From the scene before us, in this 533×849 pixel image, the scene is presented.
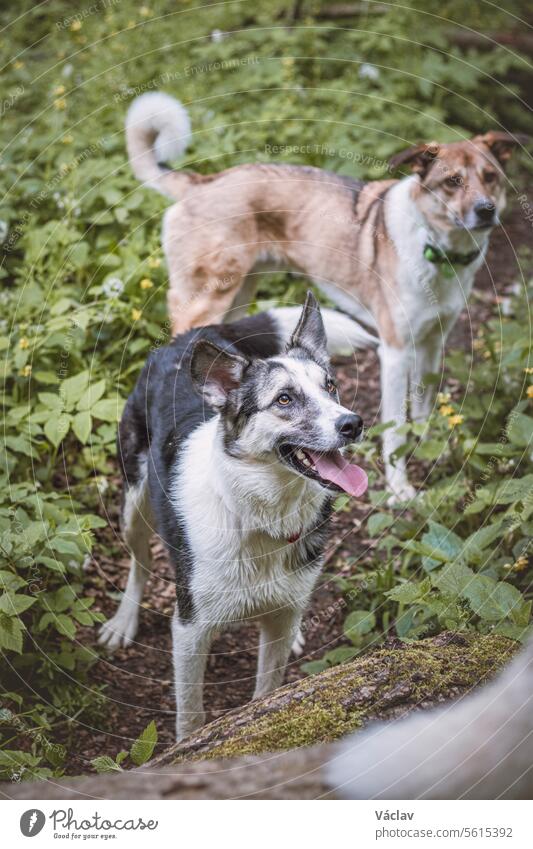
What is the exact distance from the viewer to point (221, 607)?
11.7ft

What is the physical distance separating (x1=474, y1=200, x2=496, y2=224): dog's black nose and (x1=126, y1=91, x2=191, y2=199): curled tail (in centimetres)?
202

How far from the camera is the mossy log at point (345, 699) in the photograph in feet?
9.09

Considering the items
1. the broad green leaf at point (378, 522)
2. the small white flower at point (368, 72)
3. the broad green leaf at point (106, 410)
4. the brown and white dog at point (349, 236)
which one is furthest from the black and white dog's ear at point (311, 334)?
the small white flower at point (368, 72)

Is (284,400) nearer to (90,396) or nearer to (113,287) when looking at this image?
(90,396)

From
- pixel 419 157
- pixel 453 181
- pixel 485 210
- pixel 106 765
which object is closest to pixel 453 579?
pixel 106 765

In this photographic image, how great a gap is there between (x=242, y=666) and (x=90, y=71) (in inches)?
257

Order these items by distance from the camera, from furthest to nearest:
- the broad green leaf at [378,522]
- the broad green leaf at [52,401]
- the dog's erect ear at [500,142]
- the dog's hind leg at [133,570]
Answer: the dog's erect ear at [500,142] < the broad green leaf at [52,401] < the dog's hind leg at [133,570] < the broad green leaf at [378,522]

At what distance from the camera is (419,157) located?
538 cm

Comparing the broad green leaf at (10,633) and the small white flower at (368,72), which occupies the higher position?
the small white flower at (368,72)

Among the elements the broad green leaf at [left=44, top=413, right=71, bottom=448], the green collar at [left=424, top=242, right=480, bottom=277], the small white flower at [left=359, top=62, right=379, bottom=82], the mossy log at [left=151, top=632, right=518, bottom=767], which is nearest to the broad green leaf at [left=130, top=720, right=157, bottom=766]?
the mossy log at [left=151, top=632, right=518, bottom=767]

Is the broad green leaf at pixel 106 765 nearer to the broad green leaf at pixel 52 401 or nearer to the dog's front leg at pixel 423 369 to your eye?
the broad green leaf at pixel 52 401

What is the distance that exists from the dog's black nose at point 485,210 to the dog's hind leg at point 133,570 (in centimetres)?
266

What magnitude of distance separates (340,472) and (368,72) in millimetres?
6329
